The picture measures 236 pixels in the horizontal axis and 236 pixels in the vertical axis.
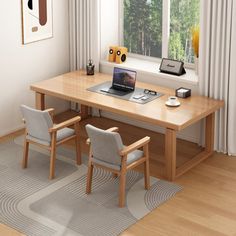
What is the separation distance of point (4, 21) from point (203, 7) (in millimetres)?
2192

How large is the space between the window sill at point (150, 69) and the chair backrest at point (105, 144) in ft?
5.35

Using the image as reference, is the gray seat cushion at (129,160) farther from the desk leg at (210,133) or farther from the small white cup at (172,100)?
the desk leg at (210,133)

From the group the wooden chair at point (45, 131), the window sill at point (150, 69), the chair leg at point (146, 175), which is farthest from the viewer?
the window sill at point (150, 69)

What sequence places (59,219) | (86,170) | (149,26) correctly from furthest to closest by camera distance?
(149,26)
(86,170)
(59,219)

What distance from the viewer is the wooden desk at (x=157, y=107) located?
19.9 feet

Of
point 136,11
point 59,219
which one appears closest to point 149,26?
point 136,11

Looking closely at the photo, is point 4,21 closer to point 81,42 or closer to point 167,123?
point 81,42

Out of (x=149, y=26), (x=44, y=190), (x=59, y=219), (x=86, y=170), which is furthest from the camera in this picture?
(x=149, y=26)

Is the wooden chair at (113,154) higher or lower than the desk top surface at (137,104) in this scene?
lower

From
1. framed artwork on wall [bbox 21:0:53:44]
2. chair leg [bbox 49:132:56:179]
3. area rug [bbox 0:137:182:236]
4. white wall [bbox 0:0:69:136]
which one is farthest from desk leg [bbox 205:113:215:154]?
framed artwork on wall [bbox 21:0:53:44]

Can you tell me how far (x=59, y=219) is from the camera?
541 centimetres

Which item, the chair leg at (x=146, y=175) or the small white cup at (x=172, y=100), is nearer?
the chair leg at (x=146, y=175)

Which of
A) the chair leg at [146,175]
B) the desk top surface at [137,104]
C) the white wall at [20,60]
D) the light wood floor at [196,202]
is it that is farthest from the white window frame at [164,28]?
the chair leg at [146,175]

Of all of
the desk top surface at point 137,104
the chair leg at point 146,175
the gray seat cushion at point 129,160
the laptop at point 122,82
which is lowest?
the chair leg at point 146,175
